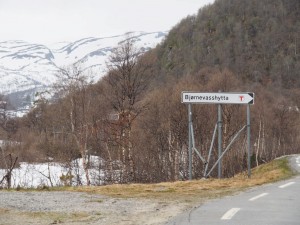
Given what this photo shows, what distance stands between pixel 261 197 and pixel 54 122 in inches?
1503

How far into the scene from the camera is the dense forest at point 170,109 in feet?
112

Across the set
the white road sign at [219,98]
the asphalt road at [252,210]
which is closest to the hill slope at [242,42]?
the white road sign at [219,98]

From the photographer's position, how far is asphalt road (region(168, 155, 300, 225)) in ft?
28.9

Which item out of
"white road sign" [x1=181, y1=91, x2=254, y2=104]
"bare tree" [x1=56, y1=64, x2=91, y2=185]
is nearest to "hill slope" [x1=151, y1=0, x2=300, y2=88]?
"bare tree" [x1=56, y1=64, x2=91, y2=185]

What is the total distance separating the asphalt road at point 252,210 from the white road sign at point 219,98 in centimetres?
439

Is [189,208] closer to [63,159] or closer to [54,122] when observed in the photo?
[63,159]

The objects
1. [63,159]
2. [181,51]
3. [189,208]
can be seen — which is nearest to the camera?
[189,208]

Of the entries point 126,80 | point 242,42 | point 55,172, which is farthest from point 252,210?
point 242,42

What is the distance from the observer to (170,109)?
46.6m

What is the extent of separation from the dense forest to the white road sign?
13.3m

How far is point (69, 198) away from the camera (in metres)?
12.2

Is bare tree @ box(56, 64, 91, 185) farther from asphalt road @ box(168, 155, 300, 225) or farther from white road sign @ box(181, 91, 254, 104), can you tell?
asphalt road @ box(168, 155, 300, 225)

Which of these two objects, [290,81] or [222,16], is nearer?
[290,81]

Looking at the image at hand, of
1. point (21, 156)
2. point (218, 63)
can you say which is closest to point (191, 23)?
point (218, 63)
